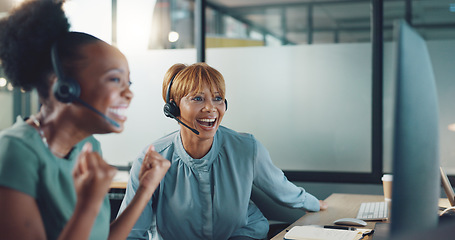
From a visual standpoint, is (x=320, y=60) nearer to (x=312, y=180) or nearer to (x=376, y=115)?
(x=376, y=115)

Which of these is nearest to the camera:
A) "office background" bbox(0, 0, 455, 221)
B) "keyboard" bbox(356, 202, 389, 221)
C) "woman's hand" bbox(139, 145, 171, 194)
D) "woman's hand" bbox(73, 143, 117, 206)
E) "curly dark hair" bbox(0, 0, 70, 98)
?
"woman's hand" bbox(73, 143, 117, 206)

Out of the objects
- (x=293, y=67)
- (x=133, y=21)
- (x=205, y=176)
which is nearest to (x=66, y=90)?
(x=205, y=176)

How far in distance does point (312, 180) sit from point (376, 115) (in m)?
0.64

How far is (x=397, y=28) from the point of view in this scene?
59 centimetres

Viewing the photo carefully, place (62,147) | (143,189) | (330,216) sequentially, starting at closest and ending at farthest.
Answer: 1. (62,147)
2. (143,189)
3. (330,216)

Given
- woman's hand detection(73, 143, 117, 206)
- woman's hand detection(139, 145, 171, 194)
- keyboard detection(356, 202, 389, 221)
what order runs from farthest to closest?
keyboard detection(356, 202, 389, 221)
woman's hand detection(139, 145, 171, 194)
woman's hand detection(73, 143, 117, 206)

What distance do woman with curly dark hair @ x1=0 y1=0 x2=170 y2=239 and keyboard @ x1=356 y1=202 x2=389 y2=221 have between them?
1155 millimetres

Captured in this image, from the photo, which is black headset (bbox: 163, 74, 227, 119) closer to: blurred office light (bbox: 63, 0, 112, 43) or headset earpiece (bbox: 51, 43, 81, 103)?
headset earpiece (bbox: 51, 43, 81, 103)

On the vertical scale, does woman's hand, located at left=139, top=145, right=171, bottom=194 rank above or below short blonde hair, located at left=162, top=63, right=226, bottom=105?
below

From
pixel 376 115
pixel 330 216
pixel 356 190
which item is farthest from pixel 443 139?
pixel 330 216

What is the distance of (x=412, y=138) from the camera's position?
587mm

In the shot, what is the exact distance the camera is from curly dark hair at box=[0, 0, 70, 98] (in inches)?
33.9

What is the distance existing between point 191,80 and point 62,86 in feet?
3.33

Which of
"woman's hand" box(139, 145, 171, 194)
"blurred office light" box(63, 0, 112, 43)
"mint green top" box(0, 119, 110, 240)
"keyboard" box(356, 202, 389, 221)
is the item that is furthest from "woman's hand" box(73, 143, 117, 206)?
"blurred office light" box(63, 0, 112, 43)
